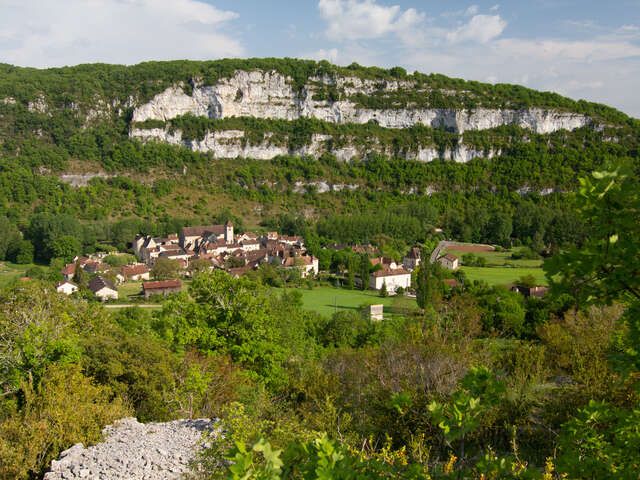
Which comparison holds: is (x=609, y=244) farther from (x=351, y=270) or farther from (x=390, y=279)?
(x=351, y=270)

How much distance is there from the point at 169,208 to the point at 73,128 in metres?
37.5

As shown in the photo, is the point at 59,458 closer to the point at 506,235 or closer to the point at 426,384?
the point at 426,384

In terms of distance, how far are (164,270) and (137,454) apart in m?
40.6

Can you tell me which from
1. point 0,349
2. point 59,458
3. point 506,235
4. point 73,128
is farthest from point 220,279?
point 73,128

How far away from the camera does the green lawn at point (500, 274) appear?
41750mm

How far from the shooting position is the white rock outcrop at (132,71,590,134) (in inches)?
4094

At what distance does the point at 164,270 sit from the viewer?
4559 cm

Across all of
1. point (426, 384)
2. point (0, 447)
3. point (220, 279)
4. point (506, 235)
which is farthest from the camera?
point (506, 235)

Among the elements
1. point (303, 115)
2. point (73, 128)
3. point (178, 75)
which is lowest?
point (73, 128)

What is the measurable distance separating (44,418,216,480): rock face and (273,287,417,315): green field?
81.0ft

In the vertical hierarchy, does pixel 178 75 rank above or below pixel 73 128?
above

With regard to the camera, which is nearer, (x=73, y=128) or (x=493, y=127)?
(x=73, y=128)

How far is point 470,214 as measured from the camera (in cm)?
7250

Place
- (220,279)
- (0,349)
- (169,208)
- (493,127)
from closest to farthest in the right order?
(0,349), (220,279), (169,208), (493,127)
